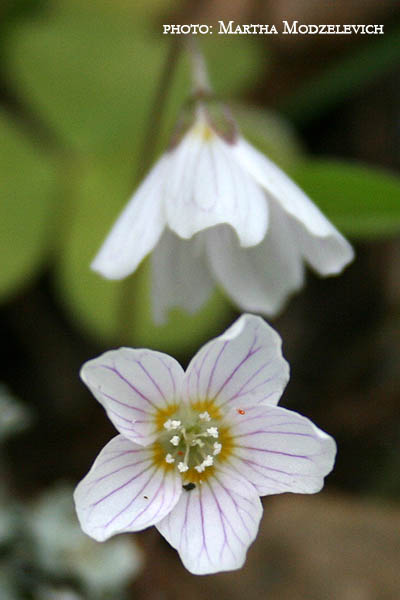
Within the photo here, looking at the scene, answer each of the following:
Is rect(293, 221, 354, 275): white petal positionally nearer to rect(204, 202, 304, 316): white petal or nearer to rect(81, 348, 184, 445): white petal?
rect(204, 202, 304, 316): white petal

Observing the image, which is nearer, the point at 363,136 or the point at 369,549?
the point at 369,549

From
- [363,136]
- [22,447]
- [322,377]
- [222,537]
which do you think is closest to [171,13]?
[363,136]

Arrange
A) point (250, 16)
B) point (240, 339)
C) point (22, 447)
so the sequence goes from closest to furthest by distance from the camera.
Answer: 1. point (240, 339)
2. point (22, 447)
3. point (250, 16)

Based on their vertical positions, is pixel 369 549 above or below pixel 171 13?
below

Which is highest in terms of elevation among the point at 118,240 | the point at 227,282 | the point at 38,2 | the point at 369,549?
the point at 38,2

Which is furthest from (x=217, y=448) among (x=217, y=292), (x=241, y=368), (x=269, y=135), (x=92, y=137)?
(x=92, y=137)

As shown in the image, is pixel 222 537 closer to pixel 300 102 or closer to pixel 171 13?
pixel 300 102

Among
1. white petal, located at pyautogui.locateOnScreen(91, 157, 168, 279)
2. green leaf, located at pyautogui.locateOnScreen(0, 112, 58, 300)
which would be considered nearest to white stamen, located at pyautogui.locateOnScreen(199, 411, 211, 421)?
A: white petal, located at pyautogui.locateOnScreen(91, 157, 168, 279)

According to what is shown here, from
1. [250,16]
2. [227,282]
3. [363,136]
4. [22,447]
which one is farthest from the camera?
[250,16]
